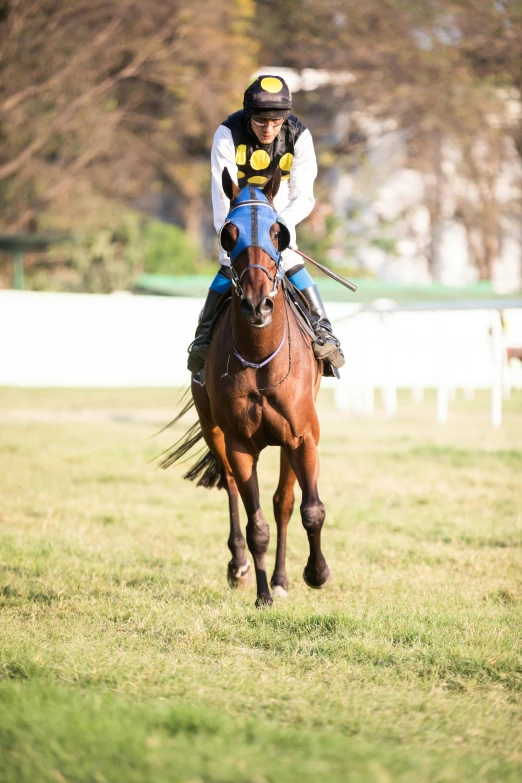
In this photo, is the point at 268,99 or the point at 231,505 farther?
the point at 231,505

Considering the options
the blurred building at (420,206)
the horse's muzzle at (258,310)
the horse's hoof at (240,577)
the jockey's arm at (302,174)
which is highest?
the blurred building at (420,206)

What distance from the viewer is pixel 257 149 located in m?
6.07

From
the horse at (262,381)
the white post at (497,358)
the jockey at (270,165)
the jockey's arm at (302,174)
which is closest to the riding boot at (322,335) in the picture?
the jockey at (270,165)

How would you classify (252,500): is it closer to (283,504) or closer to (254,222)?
(283,504)

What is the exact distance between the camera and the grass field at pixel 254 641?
3.14 metres

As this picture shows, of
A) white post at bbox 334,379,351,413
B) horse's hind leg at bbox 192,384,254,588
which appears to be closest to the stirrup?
horse's hind leg at bbox 192,384,254,588

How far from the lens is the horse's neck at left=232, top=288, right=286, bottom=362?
541 cm

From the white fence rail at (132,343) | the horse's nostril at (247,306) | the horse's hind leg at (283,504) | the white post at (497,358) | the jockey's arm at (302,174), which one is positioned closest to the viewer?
the horse's nostril at (247,306)

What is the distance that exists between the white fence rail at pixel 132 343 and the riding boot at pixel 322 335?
14369 mm

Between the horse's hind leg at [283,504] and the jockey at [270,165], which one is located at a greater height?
the jockey at [270,165]

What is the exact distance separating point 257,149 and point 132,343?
18010 millimetres

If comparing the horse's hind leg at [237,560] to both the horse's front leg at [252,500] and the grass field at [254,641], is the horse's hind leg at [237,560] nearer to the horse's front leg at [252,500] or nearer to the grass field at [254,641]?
the grass field at [254,641]

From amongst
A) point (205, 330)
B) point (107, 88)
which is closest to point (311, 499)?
point (205, 330)

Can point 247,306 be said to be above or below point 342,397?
above
